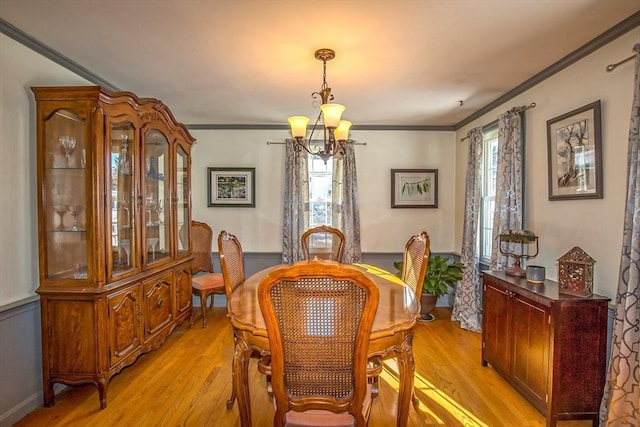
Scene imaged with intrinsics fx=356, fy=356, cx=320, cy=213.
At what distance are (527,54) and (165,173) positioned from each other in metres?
3.18

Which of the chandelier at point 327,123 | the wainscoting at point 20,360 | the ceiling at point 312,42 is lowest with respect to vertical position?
the wainscoting at point 20,360

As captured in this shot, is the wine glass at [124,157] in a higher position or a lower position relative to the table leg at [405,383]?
higher

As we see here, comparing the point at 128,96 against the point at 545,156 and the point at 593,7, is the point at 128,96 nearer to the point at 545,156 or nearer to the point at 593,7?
the point at 593,7

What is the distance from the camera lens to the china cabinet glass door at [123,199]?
2555 millimetres

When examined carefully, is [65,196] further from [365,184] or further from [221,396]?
[365,184]

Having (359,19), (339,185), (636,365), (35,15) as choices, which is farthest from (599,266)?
(35,15)

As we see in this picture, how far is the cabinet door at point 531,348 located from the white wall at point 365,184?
233 centimetres

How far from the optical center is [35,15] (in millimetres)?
2061

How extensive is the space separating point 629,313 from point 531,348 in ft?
2.06

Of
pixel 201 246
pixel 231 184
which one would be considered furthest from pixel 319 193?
pixel 201 246

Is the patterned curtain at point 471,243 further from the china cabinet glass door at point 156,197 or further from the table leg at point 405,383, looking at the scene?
the china cabinet glass door at point 156,197

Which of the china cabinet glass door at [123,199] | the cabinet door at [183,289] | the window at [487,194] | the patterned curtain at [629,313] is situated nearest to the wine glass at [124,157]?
the china cabinet glass door at [123,199]

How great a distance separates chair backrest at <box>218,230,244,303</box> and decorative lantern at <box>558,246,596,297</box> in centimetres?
219

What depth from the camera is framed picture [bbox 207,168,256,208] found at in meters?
4.76
